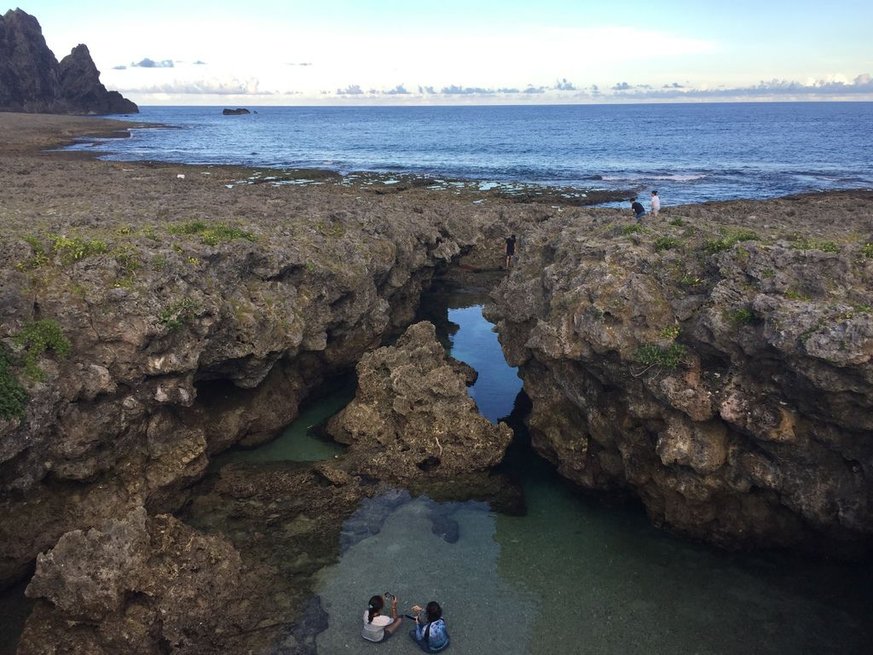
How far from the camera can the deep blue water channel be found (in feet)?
48.5

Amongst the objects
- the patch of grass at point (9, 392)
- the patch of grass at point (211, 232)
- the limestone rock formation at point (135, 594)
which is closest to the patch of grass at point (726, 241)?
the patch of grass at point (211, 232)

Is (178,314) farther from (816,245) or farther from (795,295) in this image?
(816,245)

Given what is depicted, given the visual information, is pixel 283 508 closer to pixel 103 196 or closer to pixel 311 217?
pixel 311 217

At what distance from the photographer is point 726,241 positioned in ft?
60.5

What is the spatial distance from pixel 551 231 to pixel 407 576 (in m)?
16.7

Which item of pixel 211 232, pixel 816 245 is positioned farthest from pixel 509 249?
pixel 816 245

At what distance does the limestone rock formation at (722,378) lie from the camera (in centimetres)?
1505

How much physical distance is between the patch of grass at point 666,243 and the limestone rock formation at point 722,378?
4 cm

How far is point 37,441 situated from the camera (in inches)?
617

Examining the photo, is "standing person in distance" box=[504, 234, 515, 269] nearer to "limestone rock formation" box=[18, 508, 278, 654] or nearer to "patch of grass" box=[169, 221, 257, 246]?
"patch of grass" box=[169, 221, 257, 246]

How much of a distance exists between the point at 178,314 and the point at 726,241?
51.8 ft

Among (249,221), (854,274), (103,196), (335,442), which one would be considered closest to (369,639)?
(335,442)

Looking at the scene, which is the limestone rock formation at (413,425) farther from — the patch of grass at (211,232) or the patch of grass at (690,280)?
the patch of grass at (690,280)

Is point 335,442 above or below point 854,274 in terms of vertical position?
below
